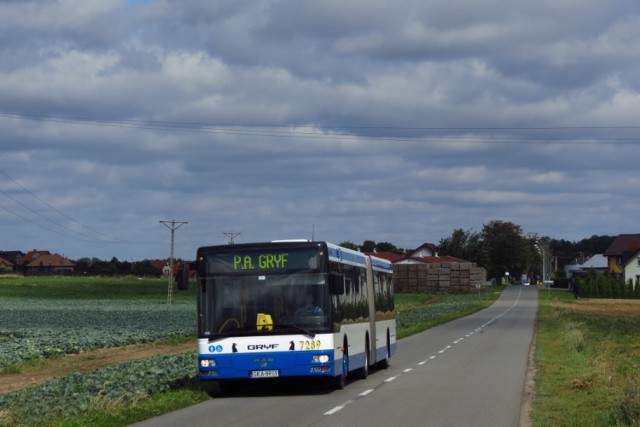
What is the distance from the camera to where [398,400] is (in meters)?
18.0

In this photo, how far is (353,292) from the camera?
22594mm

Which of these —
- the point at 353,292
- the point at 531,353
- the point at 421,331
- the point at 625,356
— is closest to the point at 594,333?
the point at 421,331

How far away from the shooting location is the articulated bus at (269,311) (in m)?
19.1

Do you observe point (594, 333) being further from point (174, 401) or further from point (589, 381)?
point (174, 401)

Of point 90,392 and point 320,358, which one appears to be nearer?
point 90,392

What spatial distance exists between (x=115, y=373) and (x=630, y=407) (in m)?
12.1

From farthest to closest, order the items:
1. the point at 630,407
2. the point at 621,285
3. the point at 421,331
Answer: the point at 621,285, the point at 421,331, the point at 630,407

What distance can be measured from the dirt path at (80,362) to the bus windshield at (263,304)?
5.32m

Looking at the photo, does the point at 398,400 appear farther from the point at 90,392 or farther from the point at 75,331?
the point at 75,331

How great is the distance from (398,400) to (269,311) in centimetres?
299

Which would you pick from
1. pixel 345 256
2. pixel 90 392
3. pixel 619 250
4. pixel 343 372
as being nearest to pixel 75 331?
pixel 345 256

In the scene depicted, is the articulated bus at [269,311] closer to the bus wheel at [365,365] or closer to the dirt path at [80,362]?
the bus wheel at [365,365]

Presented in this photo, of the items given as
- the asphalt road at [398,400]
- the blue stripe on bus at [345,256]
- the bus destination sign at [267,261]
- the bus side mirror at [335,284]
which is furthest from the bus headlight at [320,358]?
the blue stripe on bus at [345,256]

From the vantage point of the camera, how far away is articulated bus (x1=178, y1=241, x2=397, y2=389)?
19.1 metres
